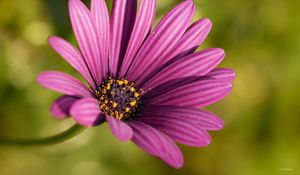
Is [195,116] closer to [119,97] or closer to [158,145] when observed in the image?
[158,145]

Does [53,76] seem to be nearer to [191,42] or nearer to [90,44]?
[90,44]

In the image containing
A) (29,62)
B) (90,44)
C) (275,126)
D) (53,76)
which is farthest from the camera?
(275,126)

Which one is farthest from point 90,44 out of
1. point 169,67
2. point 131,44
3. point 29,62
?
point 29,62

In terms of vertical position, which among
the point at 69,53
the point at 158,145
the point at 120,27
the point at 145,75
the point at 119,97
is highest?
the point at 120,27

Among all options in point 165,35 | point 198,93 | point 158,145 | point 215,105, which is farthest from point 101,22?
point 215,105

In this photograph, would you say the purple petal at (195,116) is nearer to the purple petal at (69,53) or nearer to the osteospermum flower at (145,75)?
the osteospermum flower at (145,75)

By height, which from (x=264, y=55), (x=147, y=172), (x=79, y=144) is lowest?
(x=147, y=172)
